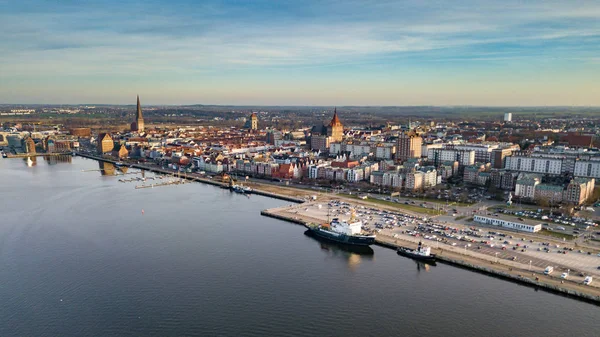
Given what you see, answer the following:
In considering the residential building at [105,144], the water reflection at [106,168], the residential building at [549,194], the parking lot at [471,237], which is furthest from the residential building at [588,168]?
the residential building at [105,144]

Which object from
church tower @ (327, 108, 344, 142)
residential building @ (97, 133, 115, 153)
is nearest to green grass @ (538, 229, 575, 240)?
church tower @ (327, 108, 344, 142)

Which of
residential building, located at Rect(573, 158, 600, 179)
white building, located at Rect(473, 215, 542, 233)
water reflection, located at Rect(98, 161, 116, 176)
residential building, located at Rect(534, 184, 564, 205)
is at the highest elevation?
residential building, located at Rect(573, 158, 600, 179)

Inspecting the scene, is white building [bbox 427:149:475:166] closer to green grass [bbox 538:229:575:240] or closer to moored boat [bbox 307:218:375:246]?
green grass [bbox 538:229:575:240]

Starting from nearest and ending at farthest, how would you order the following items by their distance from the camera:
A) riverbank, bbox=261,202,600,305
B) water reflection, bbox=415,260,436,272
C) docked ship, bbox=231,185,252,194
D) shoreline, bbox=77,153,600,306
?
shoreline, bbox=77,153,600,306, riverbank, bbox=261,202,600,305, water reflection, bbox=415,260,436,272, docked ship, bbox=231,185,252,194

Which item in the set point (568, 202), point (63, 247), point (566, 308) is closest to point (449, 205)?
point (568, 202)

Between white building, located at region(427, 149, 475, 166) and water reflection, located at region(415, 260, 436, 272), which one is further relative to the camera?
white building, located at region(427, 149, 475, 166)

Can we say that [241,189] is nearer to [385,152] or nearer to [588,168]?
[385,152]
